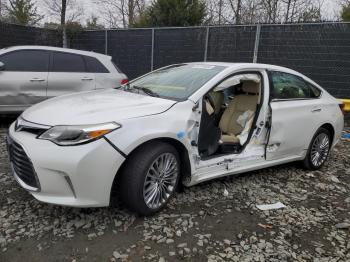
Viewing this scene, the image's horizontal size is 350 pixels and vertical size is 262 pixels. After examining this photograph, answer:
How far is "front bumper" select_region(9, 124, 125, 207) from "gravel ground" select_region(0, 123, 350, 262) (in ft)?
1.14

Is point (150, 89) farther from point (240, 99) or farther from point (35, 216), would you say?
point (35, 216)

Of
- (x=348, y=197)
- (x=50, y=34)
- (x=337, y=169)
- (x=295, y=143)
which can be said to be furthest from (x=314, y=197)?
(x=50, y=34)

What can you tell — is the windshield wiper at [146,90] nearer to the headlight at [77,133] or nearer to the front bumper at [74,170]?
the headlight at [77,133]

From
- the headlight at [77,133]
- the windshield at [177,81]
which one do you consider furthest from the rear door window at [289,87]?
the headlight at [77,133]

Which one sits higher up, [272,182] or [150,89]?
[150,89]

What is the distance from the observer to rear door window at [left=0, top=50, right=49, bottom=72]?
19.9ft

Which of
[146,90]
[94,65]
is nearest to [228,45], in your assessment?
[94,65]

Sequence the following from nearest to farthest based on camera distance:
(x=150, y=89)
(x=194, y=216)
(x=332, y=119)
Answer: (x=194, y=216)
(x=150, y=89)
(x=332, y=119)

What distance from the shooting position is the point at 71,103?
3.43 m

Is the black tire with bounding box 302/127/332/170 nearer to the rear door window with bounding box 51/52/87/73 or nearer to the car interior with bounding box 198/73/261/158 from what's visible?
the car interior with bounding box 198/73/261/158

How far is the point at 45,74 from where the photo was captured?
20.9 ft

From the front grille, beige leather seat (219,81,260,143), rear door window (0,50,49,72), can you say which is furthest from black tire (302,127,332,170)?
rear door window (0,50,49,72)

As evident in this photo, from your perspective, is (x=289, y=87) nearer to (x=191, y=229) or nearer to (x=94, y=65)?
(x=191, y=229)

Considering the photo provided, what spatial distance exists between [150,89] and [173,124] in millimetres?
882
